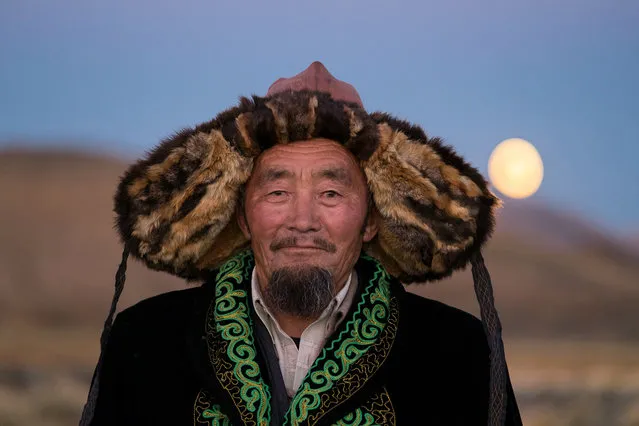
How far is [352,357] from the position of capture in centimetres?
284

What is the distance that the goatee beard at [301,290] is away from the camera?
292 cm

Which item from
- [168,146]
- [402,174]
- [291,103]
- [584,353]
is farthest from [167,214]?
[584,353]

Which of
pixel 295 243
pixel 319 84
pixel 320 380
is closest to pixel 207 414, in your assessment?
pixel 320 380

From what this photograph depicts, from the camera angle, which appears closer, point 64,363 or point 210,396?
point 210,396

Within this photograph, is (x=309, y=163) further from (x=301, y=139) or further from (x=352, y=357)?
(x=352, y=357)

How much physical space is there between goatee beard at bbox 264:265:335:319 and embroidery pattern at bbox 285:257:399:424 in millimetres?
123

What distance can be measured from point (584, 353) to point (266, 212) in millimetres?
4325

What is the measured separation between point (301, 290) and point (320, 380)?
1.04ft

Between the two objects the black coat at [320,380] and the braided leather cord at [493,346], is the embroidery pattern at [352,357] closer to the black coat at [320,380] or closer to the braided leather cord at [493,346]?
the black coat at [320,380]

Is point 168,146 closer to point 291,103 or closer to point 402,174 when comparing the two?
point 291,103

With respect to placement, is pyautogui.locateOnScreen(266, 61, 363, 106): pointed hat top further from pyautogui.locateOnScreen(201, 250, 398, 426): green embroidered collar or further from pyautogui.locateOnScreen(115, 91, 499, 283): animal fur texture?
pyautogui.locateOnScreen(201, 250, 398, 426): green embroidered collar

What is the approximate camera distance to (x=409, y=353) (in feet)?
9.65

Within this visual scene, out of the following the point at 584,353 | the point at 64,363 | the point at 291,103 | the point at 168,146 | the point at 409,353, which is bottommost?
the point at 64,363

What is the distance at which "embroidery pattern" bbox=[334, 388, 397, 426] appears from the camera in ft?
8.98
